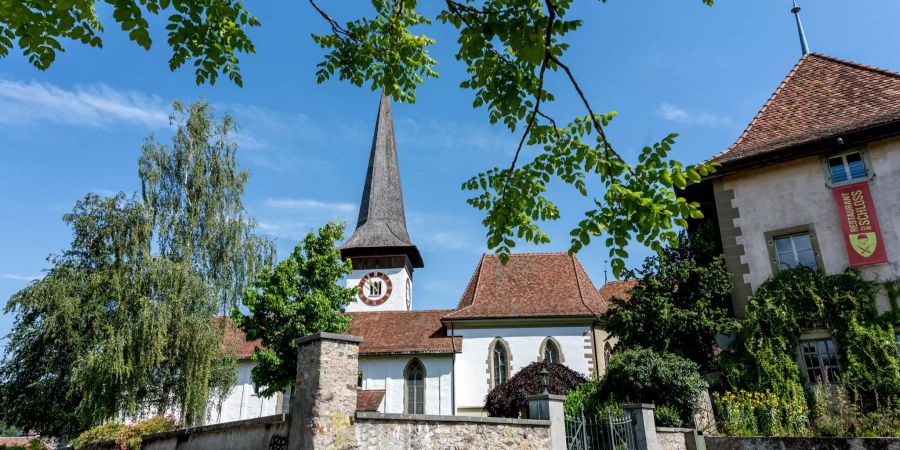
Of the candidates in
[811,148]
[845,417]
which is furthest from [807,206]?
[845,417]

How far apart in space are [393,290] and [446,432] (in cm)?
2673

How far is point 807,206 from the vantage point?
1506cm

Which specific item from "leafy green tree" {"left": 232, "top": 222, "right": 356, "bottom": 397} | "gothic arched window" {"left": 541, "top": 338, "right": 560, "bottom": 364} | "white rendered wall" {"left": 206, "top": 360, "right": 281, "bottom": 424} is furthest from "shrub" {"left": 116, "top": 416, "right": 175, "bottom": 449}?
"gothic arched window" {"left": 541, "top": 338, "right": 560, "bottom": 364}

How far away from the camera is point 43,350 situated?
18.5 m

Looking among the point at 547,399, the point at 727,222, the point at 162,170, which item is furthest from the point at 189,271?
the point at 727,222

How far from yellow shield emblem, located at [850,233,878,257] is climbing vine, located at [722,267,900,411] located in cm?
57

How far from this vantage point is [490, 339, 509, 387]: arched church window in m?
26.1

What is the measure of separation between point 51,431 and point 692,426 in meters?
20.6

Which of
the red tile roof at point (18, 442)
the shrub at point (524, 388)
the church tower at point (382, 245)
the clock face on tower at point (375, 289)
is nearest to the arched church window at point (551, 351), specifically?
the shrub at point (524, 388)

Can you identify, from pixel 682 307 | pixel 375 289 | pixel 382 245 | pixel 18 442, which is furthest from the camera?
pixel 18 442

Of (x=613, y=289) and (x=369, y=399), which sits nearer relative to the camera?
(x=369, y=399)

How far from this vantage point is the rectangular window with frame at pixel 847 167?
1461cm

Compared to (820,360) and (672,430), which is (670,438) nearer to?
(672,430)

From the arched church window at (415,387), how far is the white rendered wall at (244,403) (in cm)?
658
